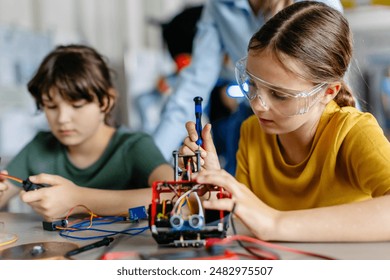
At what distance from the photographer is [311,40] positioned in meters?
0.85

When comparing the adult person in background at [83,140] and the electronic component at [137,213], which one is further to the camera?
the adult person in background at [83,140]

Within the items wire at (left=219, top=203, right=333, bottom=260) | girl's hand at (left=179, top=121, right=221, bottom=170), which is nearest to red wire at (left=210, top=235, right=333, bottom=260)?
wire at (left=219, top=203, right=333, bottom=260)

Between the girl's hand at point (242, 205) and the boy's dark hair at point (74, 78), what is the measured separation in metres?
0.62

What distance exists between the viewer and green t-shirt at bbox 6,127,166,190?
1.24 metres

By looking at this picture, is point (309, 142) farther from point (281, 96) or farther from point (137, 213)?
point (137, 213)

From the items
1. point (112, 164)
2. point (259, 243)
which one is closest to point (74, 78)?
point (112, 164)

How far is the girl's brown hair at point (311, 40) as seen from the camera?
842mm

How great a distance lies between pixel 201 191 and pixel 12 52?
70.1 inches

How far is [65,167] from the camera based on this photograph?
130cm

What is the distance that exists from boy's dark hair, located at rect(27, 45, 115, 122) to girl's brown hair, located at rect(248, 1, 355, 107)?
512 mm

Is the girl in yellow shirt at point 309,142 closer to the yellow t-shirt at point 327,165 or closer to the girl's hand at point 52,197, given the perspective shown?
the yellow t-shirt at point 327,165

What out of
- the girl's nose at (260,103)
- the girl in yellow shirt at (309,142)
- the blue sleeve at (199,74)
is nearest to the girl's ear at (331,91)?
the girl in yellow shirt at (309,142)

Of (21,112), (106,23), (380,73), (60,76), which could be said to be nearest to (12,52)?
(21,112)
